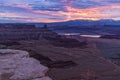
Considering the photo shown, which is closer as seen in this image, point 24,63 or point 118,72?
point 24,63

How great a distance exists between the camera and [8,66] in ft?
34.2

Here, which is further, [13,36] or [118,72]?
[13,36]

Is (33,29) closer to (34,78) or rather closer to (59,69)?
(59,69)

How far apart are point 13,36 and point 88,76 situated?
92.1 ft

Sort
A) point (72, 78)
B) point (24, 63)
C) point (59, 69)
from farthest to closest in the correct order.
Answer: point (59, 69), point (72, 78), point (24, 63)

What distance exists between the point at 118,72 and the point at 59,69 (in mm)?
4075

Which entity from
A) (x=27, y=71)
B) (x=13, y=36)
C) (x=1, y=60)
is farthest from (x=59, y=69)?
(x=13, y=36)

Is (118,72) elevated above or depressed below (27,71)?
below

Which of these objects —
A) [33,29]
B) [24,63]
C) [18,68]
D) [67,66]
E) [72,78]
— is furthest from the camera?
[33,29]

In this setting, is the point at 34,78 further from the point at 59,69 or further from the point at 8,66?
the point at 59,69

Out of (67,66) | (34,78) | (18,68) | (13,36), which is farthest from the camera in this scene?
(13,36)

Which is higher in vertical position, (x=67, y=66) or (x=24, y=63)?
(x=24, y=63)

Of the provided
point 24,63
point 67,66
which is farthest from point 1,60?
point 67,66

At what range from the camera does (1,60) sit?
1145cm
